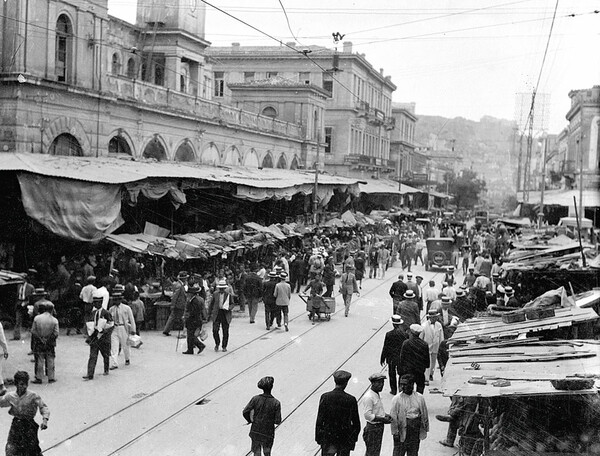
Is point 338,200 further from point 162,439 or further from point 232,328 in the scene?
point 162,439

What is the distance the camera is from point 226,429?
1077cm

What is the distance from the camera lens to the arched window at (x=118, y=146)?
1155 inches

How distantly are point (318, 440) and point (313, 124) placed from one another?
48.4m

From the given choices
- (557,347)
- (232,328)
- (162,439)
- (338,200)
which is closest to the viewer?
(557,347)

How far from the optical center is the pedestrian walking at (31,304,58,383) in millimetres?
12511

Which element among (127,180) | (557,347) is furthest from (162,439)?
(127,180)

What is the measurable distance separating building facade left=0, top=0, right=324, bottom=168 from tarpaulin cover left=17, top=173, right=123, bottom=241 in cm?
561

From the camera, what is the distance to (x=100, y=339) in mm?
13250

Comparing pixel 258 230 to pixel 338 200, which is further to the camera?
pixel 338 200

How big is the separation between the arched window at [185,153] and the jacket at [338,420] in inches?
1087

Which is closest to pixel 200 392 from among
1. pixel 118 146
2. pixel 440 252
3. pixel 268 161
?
pixel 118 146

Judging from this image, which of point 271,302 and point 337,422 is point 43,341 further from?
point 271,302

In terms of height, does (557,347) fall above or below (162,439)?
above

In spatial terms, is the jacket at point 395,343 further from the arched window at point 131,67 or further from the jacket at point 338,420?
the arched window at point 131,67
